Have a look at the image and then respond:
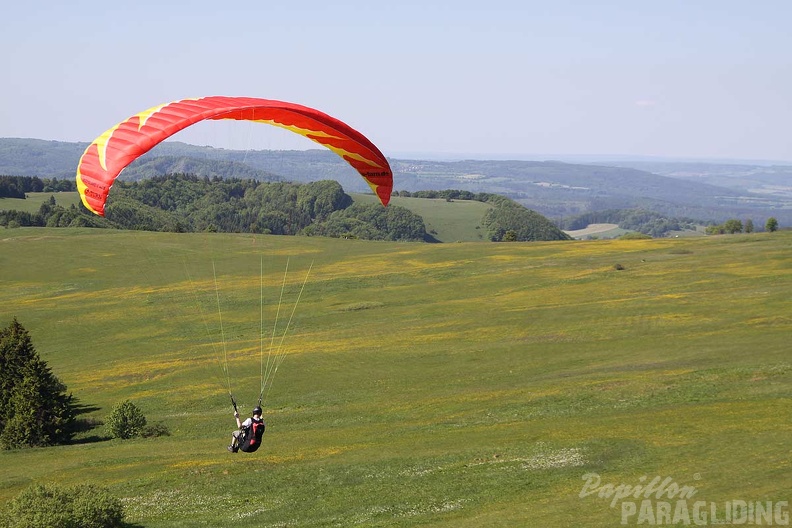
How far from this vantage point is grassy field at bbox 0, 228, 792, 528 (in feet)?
86.8

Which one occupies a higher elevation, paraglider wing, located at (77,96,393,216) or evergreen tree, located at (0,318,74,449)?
paraglider wing, located at (77,96,393,216)

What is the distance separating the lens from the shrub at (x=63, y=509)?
22.3 metres

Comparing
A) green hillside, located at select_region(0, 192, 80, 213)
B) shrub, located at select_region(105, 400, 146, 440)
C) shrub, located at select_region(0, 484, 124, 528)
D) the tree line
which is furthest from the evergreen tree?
the tree line

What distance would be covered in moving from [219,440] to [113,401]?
12.1 metres

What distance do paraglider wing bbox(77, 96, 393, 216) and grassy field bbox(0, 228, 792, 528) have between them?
1072cm

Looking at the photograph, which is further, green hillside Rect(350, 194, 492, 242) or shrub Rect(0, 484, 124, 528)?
green hillside Rect(350, 194, 492, 242)

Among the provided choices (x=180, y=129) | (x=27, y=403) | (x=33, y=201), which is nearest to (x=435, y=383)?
(x=27, y=403)

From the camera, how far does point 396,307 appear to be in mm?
66875

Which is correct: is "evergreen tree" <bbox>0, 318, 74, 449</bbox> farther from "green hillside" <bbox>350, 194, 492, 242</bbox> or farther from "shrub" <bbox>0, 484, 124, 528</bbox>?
"green hillside" <bbox>350, 194, 492, 242</bbox>

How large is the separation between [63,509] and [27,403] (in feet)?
55.0

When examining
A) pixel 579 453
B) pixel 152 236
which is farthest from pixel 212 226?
pixel 579 453

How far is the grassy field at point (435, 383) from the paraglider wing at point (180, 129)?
10721 mm

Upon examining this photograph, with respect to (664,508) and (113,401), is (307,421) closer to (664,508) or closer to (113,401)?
(113,401)

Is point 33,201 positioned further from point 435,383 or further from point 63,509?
point 63,509
